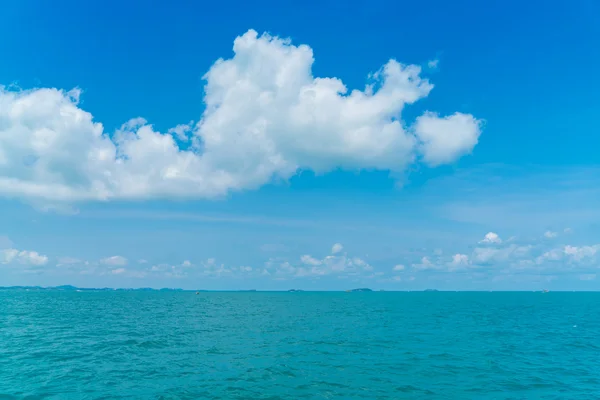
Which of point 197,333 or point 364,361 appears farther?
point 197,333

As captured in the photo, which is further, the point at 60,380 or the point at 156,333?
the point at 156,333

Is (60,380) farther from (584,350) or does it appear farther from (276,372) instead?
(584,350)

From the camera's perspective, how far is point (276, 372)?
1501 inches

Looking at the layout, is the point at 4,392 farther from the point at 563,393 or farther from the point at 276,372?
the point at 563,393

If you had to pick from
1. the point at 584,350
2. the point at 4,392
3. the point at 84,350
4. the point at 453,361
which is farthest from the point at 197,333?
the point at 584,350

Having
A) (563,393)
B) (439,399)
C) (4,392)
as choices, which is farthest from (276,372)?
(563,393)

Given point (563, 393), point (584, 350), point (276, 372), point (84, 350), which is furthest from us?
point (584, 350)

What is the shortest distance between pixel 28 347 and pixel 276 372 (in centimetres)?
3590

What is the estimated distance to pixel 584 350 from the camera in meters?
54.1

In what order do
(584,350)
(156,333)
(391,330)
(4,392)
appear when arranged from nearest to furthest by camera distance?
(4,392), (584,350), (156,333), (391,330)

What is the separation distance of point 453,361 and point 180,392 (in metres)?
31.8

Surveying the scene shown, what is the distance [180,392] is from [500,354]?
41.5 metres

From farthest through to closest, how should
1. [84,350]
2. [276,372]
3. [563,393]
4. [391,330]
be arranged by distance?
[391,330]
[84,350]
[276,372]
[563,393]

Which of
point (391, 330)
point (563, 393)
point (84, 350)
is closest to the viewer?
point (563, 393)
